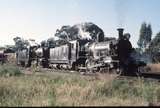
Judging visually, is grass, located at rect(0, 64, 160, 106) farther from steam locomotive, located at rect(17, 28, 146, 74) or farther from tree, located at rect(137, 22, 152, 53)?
tree, located at rect(137, 22, 152, 53)

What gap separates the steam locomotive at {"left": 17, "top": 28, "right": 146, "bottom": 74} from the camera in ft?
87.3

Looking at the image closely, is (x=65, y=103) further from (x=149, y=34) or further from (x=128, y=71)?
(x=149, y=34)

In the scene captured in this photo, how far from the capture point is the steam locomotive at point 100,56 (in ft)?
87.3

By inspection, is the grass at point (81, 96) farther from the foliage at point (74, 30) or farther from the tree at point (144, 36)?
the tree at point (144, 36)

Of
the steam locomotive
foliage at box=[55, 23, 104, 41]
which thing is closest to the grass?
the steam locomotive

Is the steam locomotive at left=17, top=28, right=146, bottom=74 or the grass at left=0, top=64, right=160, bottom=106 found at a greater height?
the steam locomotive at left=17, top=28, right=146, bottom=74

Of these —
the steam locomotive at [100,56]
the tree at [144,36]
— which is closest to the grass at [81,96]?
the steam locomotive at [100,56]

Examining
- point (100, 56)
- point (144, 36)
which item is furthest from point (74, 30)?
point (100, 56)

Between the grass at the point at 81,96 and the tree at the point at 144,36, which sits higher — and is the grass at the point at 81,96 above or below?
below

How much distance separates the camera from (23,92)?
1465 centimetres

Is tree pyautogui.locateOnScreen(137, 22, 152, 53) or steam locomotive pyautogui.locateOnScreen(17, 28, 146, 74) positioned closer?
steam locomotive pyautogui.locateOnScreen(17, 28, 146, 74)

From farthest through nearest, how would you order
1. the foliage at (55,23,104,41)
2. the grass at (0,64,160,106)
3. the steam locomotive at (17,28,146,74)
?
the foliage at (55,23,104,41)
the steam locomotive at (17,28,146,74)
the grass at (0,64,160,106)

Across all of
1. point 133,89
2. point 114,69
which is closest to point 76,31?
point 114,69

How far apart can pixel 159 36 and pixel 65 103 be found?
7326 centimetres
